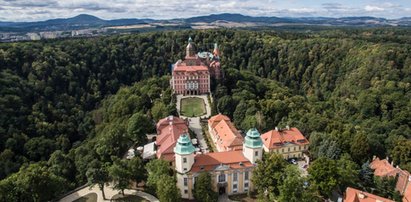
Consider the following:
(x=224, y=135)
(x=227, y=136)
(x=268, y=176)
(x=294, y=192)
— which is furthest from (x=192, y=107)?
(x=294, y=192)

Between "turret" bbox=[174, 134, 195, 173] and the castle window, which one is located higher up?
"turret" bbox=[174, 134, 195, 173]

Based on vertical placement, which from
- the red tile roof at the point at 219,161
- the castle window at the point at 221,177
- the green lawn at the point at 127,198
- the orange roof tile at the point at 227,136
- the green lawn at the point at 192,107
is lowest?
the green lawn at the point at 127,198

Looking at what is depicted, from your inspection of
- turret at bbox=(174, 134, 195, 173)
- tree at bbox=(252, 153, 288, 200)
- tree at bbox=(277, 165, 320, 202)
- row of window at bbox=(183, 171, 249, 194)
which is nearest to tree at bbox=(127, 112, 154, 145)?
turret at bbox=(174, 134, 195, 173)

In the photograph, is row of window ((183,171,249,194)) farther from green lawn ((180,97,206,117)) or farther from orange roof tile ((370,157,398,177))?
green lawn ((180,97,206,117))

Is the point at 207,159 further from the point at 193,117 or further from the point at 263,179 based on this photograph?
the point at 193,117

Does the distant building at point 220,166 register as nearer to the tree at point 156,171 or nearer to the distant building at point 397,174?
the tree at point 156,171

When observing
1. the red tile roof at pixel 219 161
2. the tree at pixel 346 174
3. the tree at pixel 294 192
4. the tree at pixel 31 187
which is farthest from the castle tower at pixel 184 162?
the tree at pixel 346 174

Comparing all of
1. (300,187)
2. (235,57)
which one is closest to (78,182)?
(300,187)

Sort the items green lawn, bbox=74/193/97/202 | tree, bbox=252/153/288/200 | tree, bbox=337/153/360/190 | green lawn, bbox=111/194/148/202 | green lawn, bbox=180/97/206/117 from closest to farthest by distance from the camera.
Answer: tree, bbox=252/153/288/200 < tree, bbox=337/153/360/190 < green lawn, bbox=111/194/148/202 < green lawn, bbox=74/193/97/202 < green lawn, bbox=180/97/206/117
